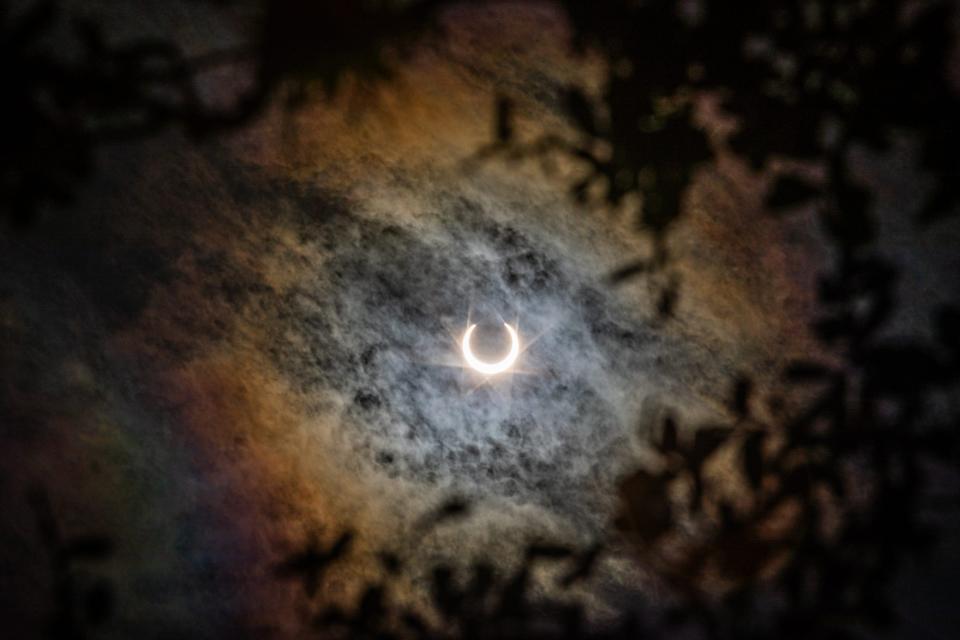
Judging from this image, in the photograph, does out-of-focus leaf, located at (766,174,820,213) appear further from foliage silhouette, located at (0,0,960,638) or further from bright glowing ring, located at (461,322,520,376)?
bright glowing ring, located at (461,322,520,376)

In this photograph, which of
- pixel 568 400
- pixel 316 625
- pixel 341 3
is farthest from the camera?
pixel 568 400

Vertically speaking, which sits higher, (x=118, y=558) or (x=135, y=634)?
(x=118, y=558)

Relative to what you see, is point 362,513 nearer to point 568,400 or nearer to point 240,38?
point 568,400

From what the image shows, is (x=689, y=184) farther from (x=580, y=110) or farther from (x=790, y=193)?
(x=580, y=110)

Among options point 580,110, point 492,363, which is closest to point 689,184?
point 580,110

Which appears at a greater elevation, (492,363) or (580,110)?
(580,110)

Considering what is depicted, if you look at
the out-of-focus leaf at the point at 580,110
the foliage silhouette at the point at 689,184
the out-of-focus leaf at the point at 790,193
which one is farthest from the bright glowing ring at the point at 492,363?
the out-of-focus leaf at the point at 790,193

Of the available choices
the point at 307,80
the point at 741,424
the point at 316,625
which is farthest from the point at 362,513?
the point at 307,80

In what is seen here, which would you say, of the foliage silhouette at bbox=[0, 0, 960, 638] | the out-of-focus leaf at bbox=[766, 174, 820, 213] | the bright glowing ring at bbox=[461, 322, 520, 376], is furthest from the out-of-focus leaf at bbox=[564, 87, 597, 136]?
the bright glowing ring at bbox=[461, 322, 520, 376]
